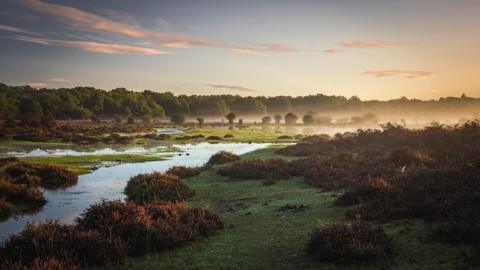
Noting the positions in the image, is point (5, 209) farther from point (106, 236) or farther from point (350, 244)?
point (350, 244)

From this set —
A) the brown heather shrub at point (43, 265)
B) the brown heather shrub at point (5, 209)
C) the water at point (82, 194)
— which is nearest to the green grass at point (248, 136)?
the water at point (82, 194)

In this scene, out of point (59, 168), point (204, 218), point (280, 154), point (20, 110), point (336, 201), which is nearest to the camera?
point (204, 218)

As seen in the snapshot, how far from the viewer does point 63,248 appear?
931 centimetres

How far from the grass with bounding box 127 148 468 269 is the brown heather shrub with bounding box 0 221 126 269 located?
55 cm

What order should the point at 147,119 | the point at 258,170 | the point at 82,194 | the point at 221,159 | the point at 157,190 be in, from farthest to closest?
the point at 147,119 → the point at 221,159 → the point at 258,170 → the point at 82,194 → the point at 157,190

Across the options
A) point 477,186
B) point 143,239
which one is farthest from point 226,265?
point 477,186

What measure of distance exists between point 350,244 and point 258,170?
14.4 m

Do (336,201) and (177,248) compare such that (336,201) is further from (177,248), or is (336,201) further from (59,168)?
(59,168)

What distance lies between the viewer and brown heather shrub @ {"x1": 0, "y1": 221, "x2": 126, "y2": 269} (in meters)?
8.98

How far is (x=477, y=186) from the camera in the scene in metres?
10.8

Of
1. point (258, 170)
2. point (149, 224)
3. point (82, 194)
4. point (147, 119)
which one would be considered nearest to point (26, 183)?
point (82, 194)

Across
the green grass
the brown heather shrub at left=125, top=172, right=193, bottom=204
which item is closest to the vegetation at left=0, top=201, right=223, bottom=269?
the brown heather shrub at left=125, top=172, right=193, bottom=204

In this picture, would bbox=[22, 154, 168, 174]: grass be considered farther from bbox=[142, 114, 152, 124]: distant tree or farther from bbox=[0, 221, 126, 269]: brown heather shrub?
bbox=[142, 114, 152, 124]: distant tree

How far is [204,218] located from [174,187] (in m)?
7.06
